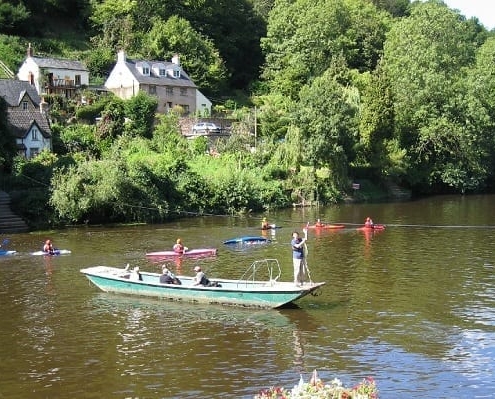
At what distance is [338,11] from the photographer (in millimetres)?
104688

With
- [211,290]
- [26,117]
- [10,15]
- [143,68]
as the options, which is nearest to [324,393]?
[211,290]

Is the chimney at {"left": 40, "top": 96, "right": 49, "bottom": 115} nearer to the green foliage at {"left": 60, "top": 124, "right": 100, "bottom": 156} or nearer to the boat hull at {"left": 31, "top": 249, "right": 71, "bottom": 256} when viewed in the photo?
the green foliage at {"left": 60, "top": 124, "right": 100, "bottom": 156}

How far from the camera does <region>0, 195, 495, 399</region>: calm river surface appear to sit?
66.6ft

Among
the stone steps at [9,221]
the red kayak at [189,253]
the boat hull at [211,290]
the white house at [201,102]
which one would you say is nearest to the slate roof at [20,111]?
the stone steps at [9,221]

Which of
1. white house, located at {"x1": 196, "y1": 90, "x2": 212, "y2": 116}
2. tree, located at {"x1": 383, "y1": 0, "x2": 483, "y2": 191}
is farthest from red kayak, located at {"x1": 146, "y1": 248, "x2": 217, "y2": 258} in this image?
white house, located at {"x1": 196, "y1": 90, "x2": 212, "y2": 116}

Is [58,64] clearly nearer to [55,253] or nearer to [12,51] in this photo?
[12,51]

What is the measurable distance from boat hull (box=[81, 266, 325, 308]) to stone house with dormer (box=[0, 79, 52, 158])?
37752 mm

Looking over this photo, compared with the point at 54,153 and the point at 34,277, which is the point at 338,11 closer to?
the point at 54,153

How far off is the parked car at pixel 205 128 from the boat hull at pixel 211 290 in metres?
47.0

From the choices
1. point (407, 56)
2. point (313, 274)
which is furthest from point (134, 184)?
point (407, 56)

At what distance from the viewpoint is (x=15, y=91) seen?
240ft

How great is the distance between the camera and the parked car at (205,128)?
255 feet

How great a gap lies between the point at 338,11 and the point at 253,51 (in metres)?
18.0

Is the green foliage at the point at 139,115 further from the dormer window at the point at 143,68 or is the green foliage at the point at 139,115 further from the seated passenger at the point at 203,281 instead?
the seated passenger at the point at 203,281
